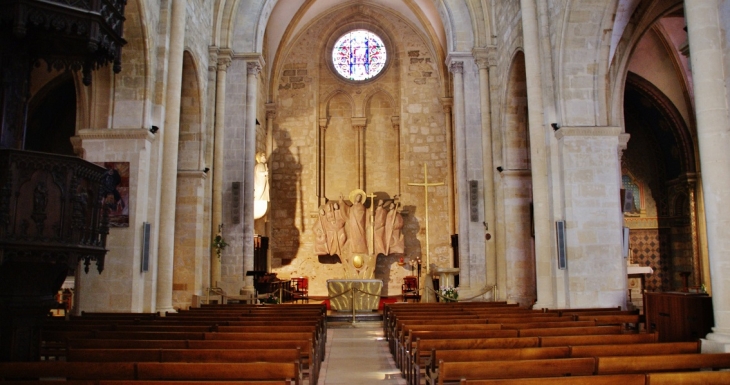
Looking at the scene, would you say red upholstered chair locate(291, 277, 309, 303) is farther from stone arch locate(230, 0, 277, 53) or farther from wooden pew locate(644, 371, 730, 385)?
wooden pew locate(644, 371, 730, 385)

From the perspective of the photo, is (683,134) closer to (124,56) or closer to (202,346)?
(124,56)

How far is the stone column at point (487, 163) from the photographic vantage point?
55.7 ft

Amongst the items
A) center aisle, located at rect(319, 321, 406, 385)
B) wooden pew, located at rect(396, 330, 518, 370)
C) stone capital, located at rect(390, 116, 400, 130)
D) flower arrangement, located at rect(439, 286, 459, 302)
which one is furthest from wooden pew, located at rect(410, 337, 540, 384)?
stone capital, located at rect(390, 116, 400, 130)

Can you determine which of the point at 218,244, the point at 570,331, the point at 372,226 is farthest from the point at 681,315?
A: the point at 372,226

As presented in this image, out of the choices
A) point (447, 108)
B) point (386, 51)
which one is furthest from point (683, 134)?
point (386, 51)

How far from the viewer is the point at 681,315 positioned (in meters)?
7.79

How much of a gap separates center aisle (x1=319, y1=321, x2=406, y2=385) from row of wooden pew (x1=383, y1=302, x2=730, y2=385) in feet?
0.96

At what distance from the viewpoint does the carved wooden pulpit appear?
6410 mm

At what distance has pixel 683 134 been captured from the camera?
19.4m

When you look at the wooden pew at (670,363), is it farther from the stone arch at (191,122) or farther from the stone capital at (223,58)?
the stone capital at (223,58)

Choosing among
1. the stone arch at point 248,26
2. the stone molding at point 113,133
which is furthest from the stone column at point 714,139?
the stone arch at point 248,26

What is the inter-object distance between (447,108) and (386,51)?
370cm

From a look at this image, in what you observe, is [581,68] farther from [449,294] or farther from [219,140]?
[219,140]

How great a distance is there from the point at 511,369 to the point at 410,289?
18.0 meters
